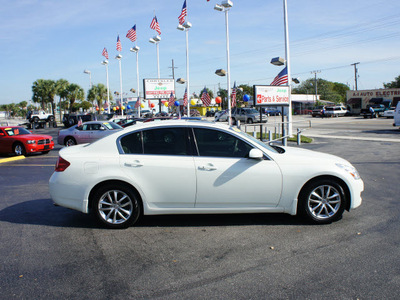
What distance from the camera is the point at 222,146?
5312 mm

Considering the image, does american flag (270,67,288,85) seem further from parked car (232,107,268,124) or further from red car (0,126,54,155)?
parked car (232,107,268,124)

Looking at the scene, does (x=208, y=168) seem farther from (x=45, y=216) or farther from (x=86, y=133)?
(x=86, y=133)

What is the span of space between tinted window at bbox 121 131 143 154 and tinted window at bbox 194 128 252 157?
84cm

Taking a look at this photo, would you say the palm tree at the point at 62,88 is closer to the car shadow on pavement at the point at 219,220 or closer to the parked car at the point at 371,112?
the parked car at the point at 371,112

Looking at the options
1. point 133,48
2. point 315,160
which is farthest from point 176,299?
point 133,48

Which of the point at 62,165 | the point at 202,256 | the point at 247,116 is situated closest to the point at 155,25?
the point at 247,116

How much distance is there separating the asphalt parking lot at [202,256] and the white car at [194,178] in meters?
0.32

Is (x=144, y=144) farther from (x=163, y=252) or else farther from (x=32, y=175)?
(x=32, y=175)

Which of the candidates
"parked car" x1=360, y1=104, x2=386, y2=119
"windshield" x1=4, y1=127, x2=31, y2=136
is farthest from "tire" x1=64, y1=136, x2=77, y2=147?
"parked car" x1=360, y1=104, x2=386, y2=119

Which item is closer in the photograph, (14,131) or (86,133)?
(14,131)

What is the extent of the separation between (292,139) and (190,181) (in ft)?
52.6

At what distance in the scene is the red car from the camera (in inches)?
607

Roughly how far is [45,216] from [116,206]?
164cm

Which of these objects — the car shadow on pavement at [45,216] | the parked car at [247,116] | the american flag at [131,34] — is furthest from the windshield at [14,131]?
the parked car at [247,116]
